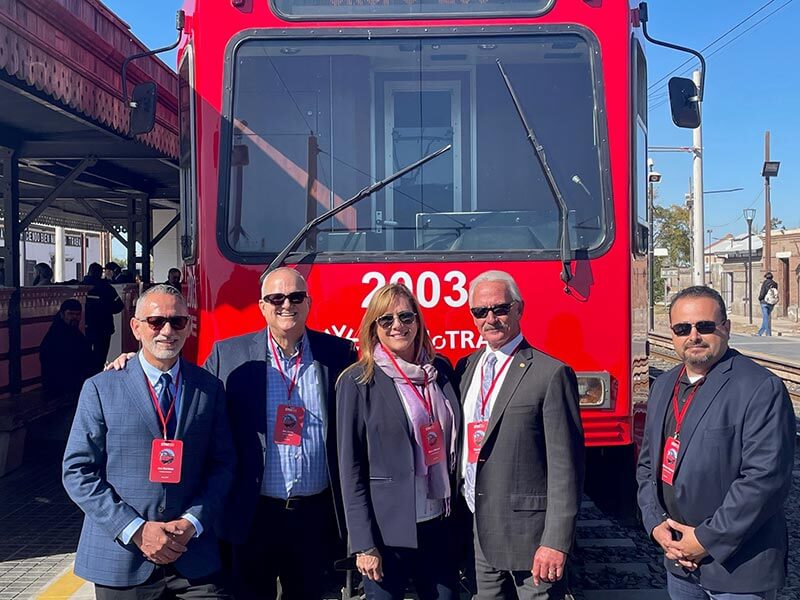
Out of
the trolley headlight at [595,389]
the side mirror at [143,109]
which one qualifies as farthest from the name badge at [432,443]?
the side mirror at [143,109]

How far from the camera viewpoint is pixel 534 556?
2.69 m

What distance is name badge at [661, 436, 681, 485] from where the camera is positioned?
2641mm

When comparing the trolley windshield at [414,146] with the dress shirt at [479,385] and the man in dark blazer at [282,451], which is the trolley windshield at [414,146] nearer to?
the man in dark blazer at [282,451]

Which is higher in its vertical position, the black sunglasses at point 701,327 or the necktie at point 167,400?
the black sunglasses at point 701,327

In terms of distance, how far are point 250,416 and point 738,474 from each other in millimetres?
1601

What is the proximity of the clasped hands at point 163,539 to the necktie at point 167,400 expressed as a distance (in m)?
0.28

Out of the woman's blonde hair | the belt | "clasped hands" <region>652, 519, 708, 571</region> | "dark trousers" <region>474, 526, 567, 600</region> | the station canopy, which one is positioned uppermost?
the station canopy

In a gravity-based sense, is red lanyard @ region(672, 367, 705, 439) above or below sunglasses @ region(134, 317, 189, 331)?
below

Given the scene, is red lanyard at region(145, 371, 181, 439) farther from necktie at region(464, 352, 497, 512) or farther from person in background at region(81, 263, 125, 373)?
person in background at region(81, 263, 125, 373)

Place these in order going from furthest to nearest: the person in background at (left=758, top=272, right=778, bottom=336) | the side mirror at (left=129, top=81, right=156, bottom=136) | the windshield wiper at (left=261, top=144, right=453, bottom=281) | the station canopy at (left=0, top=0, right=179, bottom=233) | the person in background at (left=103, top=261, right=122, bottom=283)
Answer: the person in background at (left=758, top=272, right=778, bottom=336), the person in background at (left=103, top=261, right=122, bottom=283), the station canopy at (left=0, top=0, right=179, bottom=233), the side mirror at (left=129, top=81, right=156, bottom=136), the windshield wiper at (left=261, top=144, right=453, bottom=281)

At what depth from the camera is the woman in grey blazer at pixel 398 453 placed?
274 cm

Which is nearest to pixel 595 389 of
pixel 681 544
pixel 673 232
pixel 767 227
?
pixel 681 544

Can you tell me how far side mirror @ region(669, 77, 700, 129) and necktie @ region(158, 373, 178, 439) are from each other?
9.60ft

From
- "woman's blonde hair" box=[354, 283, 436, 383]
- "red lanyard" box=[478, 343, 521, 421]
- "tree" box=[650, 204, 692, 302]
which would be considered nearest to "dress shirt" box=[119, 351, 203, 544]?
"woman's blonde hair" box=[354, 283, 436, 383]
